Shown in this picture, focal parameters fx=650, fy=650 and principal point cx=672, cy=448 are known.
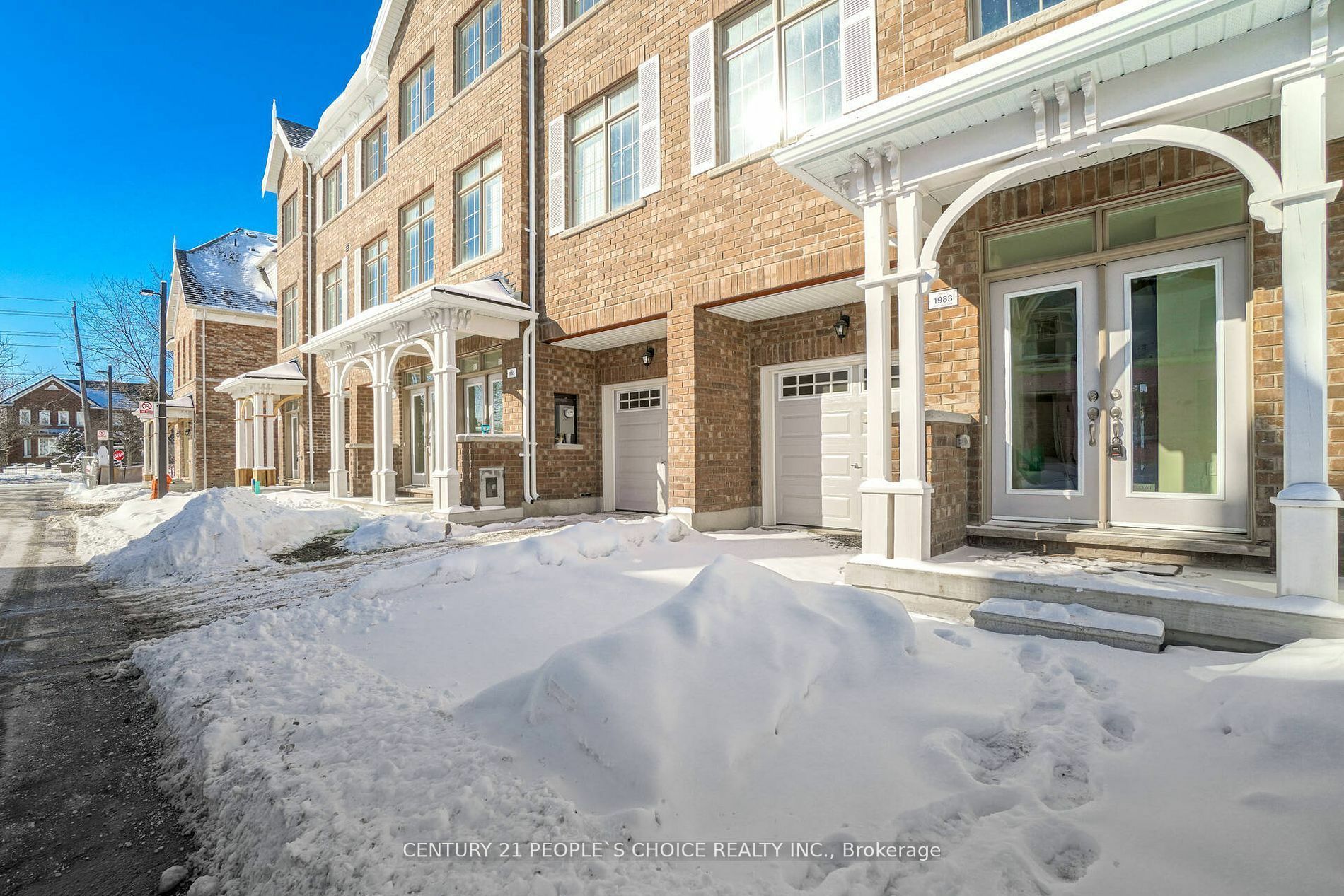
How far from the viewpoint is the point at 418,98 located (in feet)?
44.4

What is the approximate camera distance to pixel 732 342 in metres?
8.78

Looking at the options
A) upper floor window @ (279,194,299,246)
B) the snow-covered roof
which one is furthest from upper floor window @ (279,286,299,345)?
the snow-covered roof

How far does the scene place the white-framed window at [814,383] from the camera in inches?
332

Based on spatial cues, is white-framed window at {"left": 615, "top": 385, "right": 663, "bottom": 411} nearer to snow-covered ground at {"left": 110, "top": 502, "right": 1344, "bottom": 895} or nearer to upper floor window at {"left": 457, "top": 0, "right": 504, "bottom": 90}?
upper floor window at {"left": 457, "top": 0, "right": 504, "bottom": 90}

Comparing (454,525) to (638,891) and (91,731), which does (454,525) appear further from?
(638,891)

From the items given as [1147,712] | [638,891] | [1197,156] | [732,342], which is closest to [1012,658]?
[1147,712]

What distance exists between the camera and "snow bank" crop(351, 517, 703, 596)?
5434 millimetres

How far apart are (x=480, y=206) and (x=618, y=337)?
4.00 metres

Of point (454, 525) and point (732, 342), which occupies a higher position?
point (732, 342)

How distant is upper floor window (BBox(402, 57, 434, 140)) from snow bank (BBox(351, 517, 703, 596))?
1036 centimetres

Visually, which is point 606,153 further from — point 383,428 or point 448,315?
point 383,428

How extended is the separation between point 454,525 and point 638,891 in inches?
314

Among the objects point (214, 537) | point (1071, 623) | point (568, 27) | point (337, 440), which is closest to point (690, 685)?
point (1071, 623)

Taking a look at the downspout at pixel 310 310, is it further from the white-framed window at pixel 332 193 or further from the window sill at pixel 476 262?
the window sill at pixel 476 262
